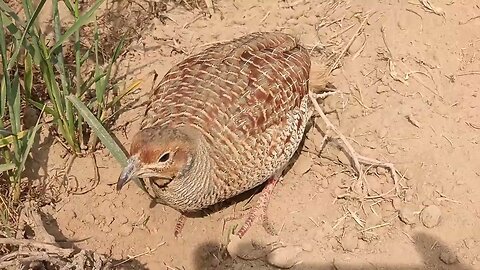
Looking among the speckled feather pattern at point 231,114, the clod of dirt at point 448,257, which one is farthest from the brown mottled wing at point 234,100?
the clod of dirt at point 448,257

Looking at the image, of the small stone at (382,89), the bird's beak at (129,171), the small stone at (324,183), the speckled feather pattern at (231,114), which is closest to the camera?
the bird's beak at (129,171)

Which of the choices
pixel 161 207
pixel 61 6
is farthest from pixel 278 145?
pixel 61 6

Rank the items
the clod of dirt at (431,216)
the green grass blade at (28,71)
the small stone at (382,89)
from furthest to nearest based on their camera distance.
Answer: the small stone at (382,89), the clod of dirt at (431,216), the green grass blade at (28,71)

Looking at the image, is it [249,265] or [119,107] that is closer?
[249,265]

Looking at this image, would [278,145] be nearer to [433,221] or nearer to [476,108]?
[433,221]

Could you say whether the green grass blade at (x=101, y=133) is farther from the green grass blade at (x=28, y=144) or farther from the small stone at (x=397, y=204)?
the small stone at (x=397, y=204)

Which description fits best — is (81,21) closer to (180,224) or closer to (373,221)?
(180,224)

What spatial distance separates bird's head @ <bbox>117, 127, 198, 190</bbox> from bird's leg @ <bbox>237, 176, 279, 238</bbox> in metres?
0.78

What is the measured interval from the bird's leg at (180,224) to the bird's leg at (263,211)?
33cm

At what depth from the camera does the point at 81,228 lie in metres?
3.70

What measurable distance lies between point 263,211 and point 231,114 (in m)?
0.76

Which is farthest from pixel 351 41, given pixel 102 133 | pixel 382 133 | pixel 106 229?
pixel 106 229

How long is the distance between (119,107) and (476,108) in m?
2.27

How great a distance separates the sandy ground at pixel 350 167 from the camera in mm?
3641
